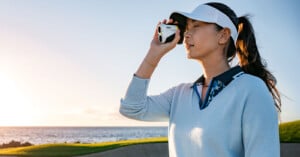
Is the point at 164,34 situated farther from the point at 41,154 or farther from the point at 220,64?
the point at 41,154

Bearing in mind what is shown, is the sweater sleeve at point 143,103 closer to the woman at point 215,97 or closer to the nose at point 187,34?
the woman at point 215,97

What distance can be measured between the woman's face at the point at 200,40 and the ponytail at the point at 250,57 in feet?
0.72

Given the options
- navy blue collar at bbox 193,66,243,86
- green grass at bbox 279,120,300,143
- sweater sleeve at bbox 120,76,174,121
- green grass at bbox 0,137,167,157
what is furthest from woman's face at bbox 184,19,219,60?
green grass at bbox 279,120,300,143

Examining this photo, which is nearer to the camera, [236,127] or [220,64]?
[236,127]

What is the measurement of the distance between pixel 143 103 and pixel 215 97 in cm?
37

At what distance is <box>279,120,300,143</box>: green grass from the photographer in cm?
1196

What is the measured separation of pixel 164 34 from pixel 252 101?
0.54 m

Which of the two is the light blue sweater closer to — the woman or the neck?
the woman

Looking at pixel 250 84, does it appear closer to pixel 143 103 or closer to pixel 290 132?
pixel 143 103

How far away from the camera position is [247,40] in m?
2.44

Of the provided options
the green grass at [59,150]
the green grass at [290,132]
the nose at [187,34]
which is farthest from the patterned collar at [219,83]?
the green grass at [290,132]

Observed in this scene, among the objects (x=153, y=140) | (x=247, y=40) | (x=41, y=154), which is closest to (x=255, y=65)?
(x=247, y=40)

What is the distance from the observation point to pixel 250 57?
2447mm

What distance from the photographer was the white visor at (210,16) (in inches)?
88.7
